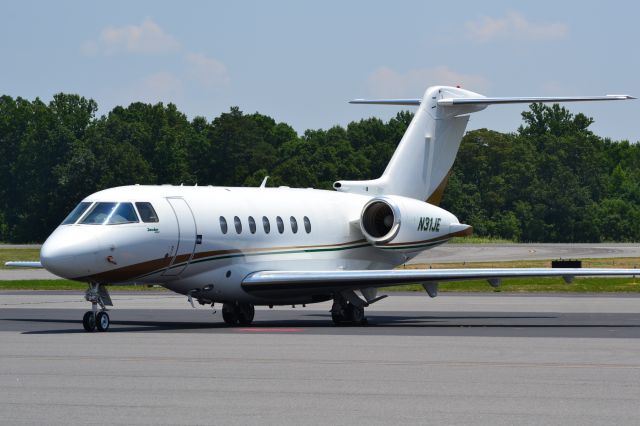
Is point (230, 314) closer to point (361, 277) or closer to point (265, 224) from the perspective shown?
point (265, 224)

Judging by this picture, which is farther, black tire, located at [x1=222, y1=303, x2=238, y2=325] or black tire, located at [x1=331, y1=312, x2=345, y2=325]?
black tire, located at [x1=331, y1=312, x2=345, y2=325]

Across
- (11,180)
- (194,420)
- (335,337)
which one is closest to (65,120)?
(11,180)

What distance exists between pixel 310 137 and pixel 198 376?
134 meters

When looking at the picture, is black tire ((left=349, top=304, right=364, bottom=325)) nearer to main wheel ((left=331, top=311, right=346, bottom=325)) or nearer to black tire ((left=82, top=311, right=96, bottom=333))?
main wheel ((left=331, top=311, right=346, bottom=325))

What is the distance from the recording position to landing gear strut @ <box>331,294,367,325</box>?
1078 inches

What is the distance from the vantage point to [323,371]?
15773 mm

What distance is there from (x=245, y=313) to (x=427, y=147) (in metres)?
7.43

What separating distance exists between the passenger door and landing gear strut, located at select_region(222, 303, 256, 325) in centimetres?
239

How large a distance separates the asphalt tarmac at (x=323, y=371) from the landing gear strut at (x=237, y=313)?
1.21ft

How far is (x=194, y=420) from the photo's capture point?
452 inches

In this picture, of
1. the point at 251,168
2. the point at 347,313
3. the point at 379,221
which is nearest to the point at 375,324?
the point at 347,313

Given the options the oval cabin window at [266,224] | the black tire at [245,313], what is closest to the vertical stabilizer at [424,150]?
the oval cabin window at [266,224]

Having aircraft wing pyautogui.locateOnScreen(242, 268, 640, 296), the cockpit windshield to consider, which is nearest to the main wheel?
aircraft wing pyautogui.locateOnScreen(242, 268, 640, 296)

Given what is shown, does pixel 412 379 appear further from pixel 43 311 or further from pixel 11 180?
pixel 11 180
